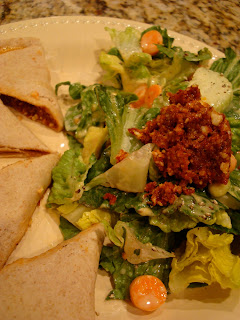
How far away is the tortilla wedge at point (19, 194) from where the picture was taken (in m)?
1.87

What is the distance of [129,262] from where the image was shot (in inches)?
72.4

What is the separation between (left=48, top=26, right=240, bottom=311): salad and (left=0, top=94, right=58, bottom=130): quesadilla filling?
37 cm

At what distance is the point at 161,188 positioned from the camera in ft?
5.76

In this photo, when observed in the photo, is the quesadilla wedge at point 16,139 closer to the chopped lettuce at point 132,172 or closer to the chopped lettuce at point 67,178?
the chopped lettuce at point 67,178

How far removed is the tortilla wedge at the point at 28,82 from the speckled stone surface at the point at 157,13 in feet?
2.46

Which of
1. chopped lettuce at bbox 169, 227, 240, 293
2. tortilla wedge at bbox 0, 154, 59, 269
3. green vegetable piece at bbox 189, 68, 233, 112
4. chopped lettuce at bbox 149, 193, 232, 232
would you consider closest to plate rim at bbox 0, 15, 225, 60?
green vegetable piece at bbox 189, 68, 233, 112

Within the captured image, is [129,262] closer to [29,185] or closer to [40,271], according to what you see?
[40,271]

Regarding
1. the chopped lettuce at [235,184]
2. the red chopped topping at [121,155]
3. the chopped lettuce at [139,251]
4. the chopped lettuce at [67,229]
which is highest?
the chopped lettuce at [235,184]

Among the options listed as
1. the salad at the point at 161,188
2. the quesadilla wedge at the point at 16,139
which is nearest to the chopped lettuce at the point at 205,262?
the salad at the point at 161,188

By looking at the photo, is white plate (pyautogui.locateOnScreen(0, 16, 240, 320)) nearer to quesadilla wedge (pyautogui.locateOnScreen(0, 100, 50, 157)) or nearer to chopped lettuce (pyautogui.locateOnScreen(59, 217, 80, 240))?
quesadilla wedge (pyautogui.locateOnScreen(0, 100, 50, 157))

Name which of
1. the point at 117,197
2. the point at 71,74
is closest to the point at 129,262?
the point at 117,197

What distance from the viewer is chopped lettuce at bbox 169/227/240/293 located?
67.0 inches

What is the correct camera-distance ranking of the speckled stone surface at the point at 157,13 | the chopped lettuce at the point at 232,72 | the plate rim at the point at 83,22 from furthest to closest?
the speckled stone surface at the point at 157,13 → the plate rim at the point at 83,22 → the chopped lettuce at the point at 232,72

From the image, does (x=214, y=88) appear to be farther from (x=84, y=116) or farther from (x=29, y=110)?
(x=29, y=110)
